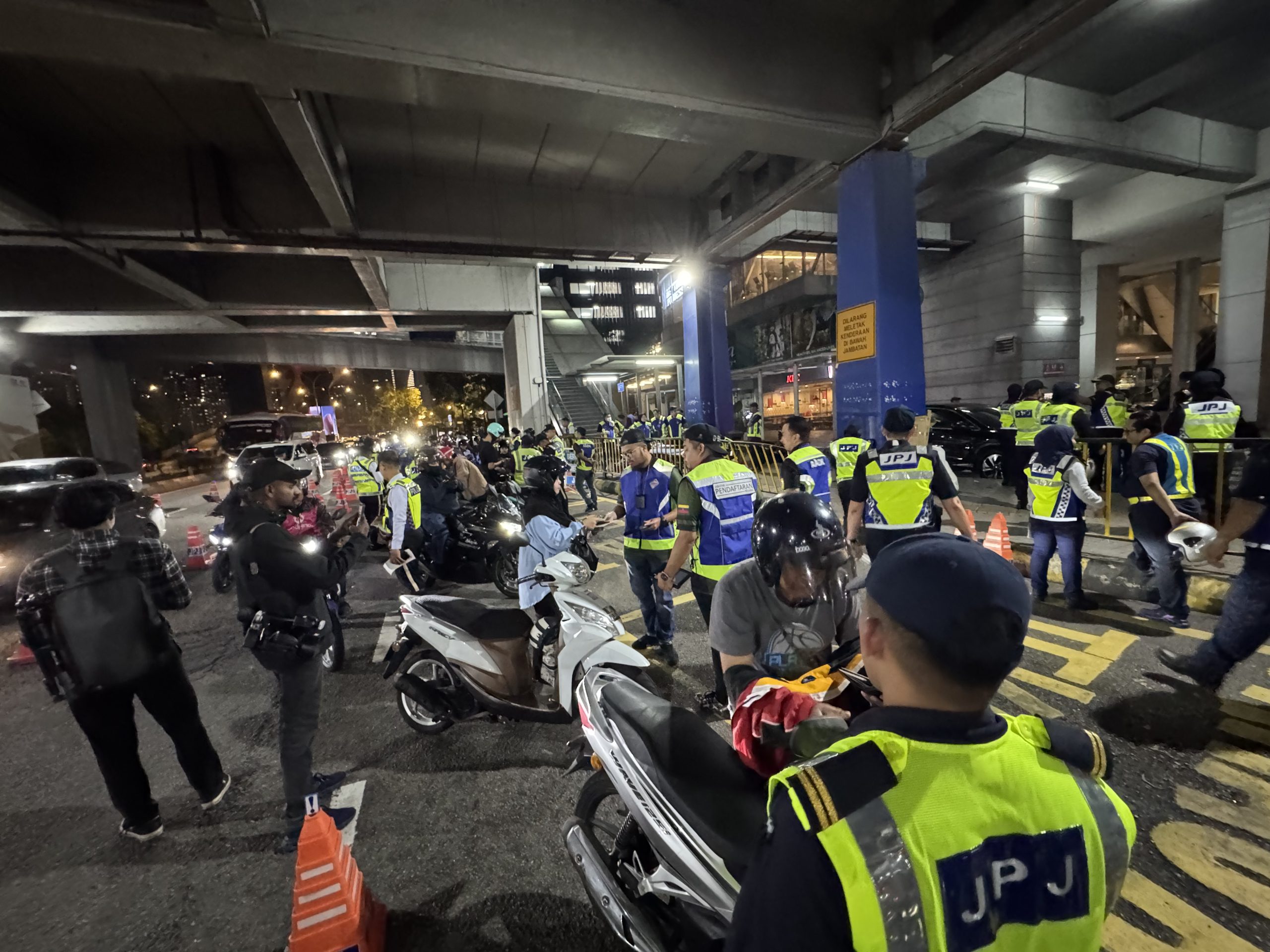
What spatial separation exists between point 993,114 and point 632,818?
11218 mm

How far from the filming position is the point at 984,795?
89 cm

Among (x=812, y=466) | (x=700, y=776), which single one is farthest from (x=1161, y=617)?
(x=700, y=776)

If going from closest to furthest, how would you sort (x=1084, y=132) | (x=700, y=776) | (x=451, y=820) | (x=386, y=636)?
(x=700, y=776) → (x=451, y=820) → (x=386, y=636) → (x=1084, y=132)

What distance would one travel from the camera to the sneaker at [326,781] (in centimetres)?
325

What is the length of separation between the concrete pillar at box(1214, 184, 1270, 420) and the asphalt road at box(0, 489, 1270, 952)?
10.2 m

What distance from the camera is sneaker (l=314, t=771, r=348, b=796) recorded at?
325cm

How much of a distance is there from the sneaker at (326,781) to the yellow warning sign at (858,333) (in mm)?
7685

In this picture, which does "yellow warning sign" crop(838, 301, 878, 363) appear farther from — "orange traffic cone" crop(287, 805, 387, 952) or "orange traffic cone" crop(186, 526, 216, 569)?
"orange traffic cone" crop(186, 526, 216, 569)

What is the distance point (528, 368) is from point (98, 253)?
10.3 m

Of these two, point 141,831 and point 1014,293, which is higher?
point 1014,293

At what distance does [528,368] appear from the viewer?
17.8m

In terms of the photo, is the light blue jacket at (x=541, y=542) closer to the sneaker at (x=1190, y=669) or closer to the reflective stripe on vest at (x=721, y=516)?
the reflective stripe on vest at (x=721, y=516)

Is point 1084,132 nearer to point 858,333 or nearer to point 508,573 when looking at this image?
point 858,333

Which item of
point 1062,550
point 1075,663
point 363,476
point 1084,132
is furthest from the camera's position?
point 1084,132
